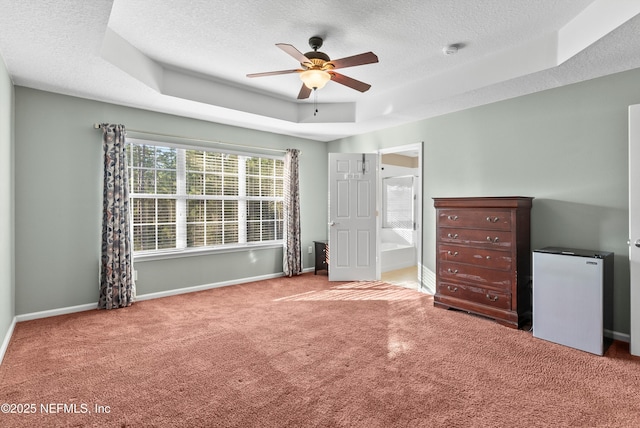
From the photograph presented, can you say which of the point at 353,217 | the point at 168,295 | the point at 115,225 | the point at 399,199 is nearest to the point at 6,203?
the point at 115,225

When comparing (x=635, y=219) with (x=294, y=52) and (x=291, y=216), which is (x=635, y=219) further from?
(x=291, y=216)

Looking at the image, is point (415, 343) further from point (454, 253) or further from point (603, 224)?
point (603, 224)

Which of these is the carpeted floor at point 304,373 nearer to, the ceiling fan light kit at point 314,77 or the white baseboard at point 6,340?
the white baseboard at point 6,340

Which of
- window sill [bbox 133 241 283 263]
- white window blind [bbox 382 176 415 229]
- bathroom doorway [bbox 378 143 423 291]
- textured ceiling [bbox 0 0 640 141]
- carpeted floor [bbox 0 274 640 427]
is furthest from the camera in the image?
white window blind [bbox 382 176 415 229]

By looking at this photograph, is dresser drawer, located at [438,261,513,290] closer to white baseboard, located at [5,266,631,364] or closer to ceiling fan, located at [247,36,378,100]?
white baseboard, located at [5,266,631,364]

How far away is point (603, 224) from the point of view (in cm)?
315

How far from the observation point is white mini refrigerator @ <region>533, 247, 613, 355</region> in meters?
2.73

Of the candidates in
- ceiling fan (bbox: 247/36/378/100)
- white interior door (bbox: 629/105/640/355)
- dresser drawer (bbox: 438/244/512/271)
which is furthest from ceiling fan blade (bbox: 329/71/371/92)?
white interior door (bbox: 629/105/640/355)

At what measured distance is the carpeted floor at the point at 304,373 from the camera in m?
1.93

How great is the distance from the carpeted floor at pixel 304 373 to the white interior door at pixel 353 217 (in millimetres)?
1647

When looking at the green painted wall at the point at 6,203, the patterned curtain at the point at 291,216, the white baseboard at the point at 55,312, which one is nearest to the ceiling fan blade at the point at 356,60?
the green painted wall at the point at 6,203

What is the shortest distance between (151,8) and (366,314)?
136 inches

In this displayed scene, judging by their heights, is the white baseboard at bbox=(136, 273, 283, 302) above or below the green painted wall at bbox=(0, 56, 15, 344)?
below

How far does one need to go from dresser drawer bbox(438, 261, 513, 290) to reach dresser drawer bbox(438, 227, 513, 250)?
0.85 ft
